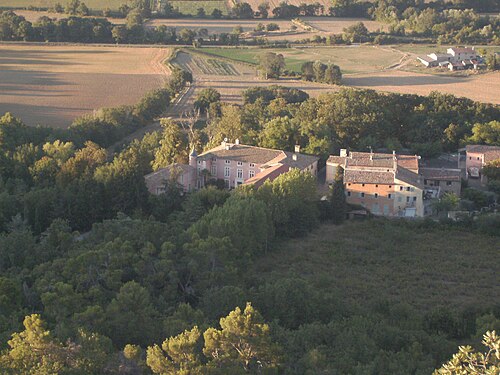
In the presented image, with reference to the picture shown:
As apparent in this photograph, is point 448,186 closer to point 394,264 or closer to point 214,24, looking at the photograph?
point 394,264

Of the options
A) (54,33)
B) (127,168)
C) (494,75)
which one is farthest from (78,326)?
(54,33)

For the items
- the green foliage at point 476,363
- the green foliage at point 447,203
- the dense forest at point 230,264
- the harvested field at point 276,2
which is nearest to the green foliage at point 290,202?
the dense forest at point 230,264

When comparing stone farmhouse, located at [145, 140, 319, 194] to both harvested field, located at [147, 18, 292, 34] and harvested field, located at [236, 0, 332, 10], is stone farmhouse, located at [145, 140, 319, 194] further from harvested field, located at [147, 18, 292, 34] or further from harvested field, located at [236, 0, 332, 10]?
harvested field, located at [236, 0, 332, 10]

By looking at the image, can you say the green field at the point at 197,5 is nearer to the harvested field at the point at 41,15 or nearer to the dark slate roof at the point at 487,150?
the harvested field at the point at 41,15

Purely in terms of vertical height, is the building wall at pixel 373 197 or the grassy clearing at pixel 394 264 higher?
the building wall at pixel 373 197

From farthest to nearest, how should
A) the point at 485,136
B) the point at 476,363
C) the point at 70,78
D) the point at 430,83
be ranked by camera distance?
the point at 430,83 → the point at 70,78 → the point at 485,136 → the point at 476,363

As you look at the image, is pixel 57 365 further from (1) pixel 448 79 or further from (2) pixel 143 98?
(1) pixel 448 79

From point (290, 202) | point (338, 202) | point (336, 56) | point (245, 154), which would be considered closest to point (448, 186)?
point (338, 202)
